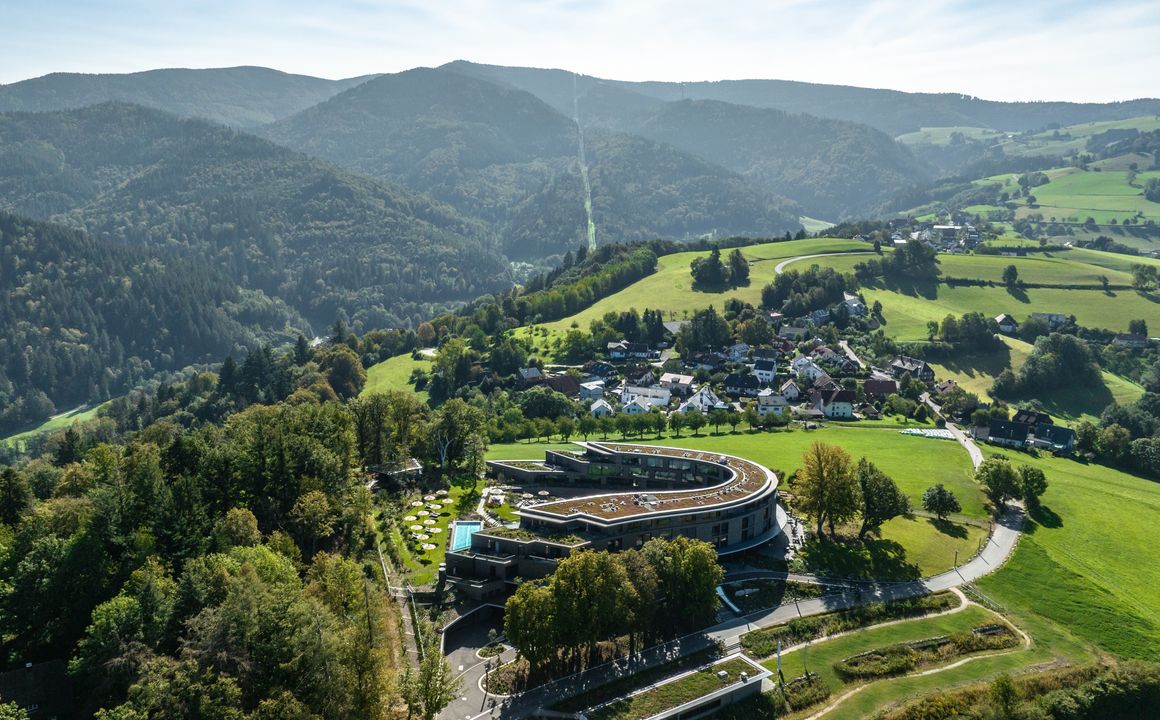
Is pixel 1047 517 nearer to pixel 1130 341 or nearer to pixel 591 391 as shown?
pixel 591 391

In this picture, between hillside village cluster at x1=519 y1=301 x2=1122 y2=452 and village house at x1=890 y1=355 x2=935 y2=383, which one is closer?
hillside village cluster at x1=519 y1=301 x2=1122 y2=452

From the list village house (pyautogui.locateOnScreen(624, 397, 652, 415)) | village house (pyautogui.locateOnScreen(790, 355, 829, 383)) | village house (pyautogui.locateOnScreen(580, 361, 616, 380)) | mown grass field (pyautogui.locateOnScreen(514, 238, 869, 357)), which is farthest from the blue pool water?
mown grass field (pyautogui.locateOnScreen(514, 238, 869, 357))

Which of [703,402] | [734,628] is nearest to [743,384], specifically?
[703,402]

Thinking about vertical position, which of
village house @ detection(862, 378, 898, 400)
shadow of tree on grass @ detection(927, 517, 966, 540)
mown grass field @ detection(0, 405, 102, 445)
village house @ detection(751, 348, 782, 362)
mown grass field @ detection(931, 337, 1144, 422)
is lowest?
mown grass field @ detection(0, 405, 102, 445)

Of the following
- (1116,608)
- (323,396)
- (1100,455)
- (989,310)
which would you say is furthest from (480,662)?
(989,310)

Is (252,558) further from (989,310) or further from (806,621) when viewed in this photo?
(989,310)

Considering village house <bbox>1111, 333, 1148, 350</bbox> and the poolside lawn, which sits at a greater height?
the poolside lawn

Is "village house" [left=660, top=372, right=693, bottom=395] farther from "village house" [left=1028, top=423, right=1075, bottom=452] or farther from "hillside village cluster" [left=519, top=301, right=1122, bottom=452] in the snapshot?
"village house" [left=1028, top=423, right=1075, bottom=452]
